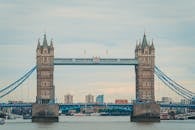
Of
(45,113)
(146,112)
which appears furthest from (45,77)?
(146,112)

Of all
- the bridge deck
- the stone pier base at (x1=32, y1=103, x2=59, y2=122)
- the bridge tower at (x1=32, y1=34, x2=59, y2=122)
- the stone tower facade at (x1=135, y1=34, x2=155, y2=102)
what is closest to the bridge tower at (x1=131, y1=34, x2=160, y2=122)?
the stone tower facade at (x1=135, y1=34, x2=155, y2=102)

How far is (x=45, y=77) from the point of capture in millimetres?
177250

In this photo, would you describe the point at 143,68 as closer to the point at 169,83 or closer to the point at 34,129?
the point at 169,83

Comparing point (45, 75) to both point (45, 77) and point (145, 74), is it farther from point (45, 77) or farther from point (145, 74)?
point (145, 74)

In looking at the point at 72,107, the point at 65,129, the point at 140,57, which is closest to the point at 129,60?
the point at 140,57

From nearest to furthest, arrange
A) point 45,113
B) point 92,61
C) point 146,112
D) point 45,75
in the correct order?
point 45,113
point 92,61
point 146,112
point 45,75

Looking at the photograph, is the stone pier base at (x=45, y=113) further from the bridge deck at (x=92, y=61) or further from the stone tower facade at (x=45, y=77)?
the bridge deck at (x=92, y=61)

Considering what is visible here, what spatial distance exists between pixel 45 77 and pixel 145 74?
19.6 meters

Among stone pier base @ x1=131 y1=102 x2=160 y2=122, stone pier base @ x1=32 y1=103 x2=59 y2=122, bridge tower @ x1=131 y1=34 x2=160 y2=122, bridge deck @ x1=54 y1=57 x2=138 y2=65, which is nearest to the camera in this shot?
stone pier base @ x1=32 y1=103 x2=59 y2=122

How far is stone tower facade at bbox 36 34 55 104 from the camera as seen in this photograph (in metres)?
176

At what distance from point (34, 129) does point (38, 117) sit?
129ft

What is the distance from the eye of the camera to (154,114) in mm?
171750

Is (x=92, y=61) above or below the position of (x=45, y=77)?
above

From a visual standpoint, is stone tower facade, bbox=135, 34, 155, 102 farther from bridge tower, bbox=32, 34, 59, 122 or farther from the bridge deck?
Answer: bridge tower, bbox=32, 34, 59, 122
